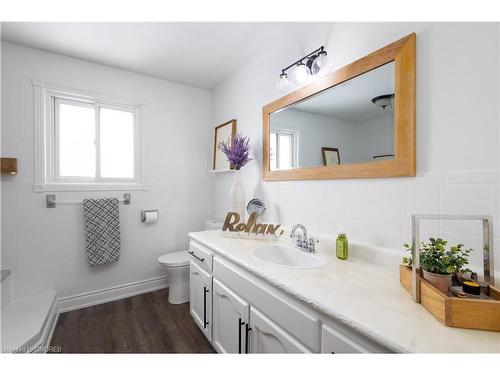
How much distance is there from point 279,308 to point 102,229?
199 centimetres

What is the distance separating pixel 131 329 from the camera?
5.81 feet

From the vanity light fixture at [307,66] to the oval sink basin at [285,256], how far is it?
1.15 m

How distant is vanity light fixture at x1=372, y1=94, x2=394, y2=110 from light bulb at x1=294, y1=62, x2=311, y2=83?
19.8 inches

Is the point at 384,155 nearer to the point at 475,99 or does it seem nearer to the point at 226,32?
the point at 475,99

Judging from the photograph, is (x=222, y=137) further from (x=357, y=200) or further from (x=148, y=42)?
(x=357, y=200)

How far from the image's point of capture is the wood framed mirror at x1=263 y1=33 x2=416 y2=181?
1038 mm

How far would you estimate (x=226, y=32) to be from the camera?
1794 mm

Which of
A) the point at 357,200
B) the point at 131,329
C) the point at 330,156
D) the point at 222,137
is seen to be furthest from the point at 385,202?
the point at 131,329

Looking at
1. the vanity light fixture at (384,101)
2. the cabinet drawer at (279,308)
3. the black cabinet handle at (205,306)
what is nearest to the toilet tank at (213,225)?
the black cabinet handle at (205,306)

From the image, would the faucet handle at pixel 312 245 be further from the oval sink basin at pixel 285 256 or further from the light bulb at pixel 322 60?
the light bulb at pixel 322 60

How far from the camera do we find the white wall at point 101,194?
6.12 feet

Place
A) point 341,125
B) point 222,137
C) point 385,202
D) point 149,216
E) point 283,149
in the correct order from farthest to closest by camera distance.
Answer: point 222,137 → point 149,216 → point 283,149 → point 341,125 → point 385,202

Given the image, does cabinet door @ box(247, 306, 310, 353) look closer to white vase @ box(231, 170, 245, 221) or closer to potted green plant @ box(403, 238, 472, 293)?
potted green plant @ box(403, 238, 472, 293)

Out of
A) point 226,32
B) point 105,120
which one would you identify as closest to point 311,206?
point 226,32
